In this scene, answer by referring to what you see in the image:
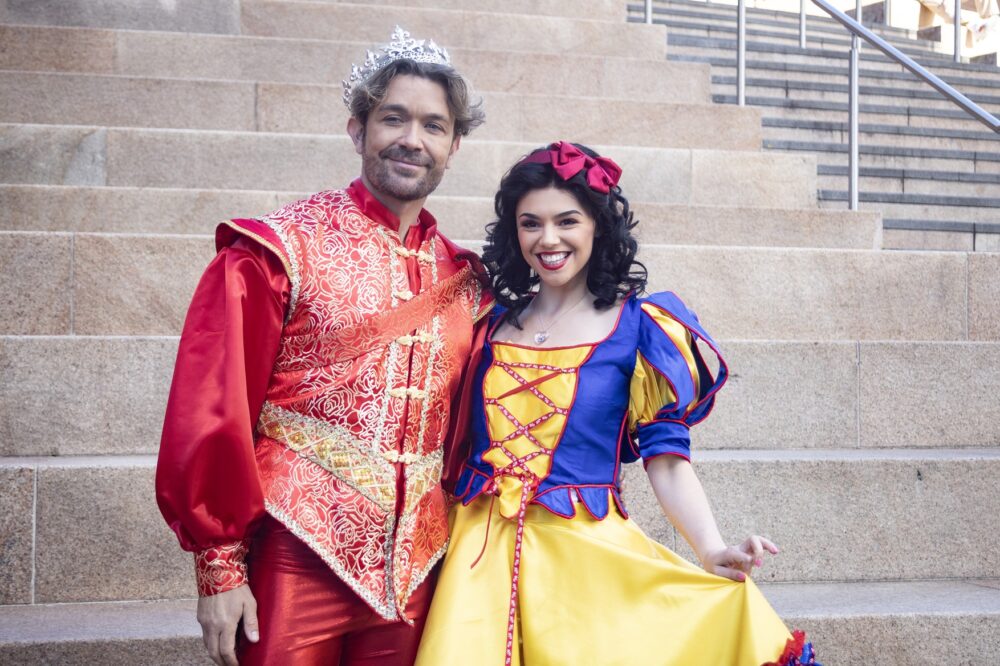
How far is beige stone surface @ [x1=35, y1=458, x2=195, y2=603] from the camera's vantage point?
3119mm

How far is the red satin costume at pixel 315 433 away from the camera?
1.98 metres

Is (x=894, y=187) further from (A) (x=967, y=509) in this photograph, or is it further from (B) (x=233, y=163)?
(B) (x=233, y=163)

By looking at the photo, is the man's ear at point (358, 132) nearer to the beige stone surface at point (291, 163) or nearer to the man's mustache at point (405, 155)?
the man's mustache at point (405, 155)

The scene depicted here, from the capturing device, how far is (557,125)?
5.83 m

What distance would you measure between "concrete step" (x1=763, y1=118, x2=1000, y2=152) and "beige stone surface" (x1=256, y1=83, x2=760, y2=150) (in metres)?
0.66

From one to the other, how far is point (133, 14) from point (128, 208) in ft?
7.67

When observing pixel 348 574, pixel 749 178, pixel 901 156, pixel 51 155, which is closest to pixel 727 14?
pixel 901 156

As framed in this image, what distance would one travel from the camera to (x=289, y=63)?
599 cm

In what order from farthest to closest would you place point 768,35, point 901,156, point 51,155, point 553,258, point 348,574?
point 768,35 → point 901,156 → point 51,155 → point 553,258 → point 348,574

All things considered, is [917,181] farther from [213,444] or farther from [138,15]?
[213,444]

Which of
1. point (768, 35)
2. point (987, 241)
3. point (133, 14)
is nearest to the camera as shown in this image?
point (987, 241)

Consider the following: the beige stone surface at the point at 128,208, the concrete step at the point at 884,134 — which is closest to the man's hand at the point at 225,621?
the beige stone surface at the point at 128,208

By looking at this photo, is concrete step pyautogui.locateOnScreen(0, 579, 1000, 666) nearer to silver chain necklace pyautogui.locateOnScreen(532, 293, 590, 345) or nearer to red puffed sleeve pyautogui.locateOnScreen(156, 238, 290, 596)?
red puffed sleeve pyautogui.locateOnScreen(156, 238, 290, 596)

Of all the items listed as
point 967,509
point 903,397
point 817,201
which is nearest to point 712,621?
point 967,509
